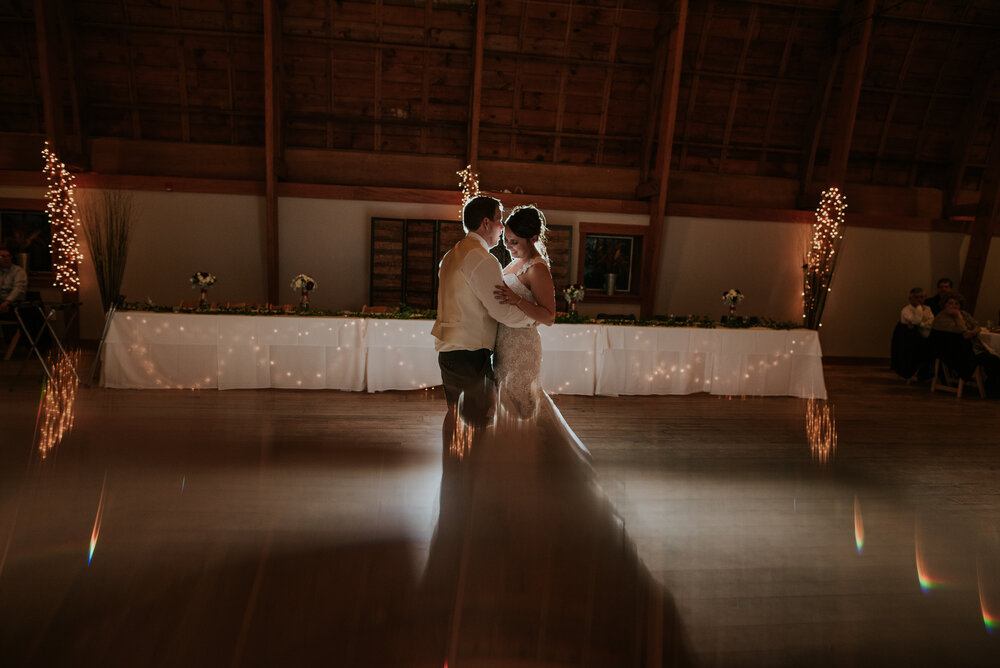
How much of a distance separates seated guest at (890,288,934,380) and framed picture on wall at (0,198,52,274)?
1175 centimetres

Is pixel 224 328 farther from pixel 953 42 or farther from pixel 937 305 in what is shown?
pixel 953 42

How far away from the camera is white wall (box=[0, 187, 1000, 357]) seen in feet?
29.3

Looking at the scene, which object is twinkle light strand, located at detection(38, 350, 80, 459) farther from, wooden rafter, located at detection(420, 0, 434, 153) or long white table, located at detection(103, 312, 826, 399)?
wooden rafter, located at detection(420, 0, 434, 153)

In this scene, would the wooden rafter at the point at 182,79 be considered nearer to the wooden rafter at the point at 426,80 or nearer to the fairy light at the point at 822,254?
the wooden rafter at the point at 426,80

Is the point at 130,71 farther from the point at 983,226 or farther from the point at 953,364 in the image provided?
the point at 983,226

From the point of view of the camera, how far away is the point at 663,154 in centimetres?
876

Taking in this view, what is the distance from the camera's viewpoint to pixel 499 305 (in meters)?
2.39

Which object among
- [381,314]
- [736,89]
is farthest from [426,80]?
[736,89]

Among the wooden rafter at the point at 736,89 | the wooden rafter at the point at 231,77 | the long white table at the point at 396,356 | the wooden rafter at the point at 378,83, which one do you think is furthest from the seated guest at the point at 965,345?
the wooden rafter at the point at 231,77

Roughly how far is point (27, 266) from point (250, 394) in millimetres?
4928

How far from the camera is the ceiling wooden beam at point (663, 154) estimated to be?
27.1 feet

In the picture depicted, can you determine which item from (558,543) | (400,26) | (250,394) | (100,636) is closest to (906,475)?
(558,543)

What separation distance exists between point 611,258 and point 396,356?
4.69m

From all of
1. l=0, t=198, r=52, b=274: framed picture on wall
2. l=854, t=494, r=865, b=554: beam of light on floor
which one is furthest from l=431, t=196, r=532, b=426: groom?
l=0, t=198, r=52, b=274: framed picture on wall
